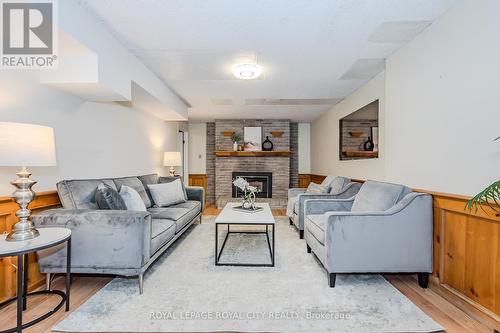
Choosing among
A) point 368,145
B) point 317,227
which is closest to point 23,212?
point 317,227

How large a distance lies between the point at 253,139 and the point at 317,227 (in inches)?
177

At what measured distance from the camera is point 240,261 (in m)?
2.90

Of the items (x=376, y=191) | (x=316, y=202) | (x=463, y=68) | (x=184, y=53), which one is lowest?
(x=316, y=202)

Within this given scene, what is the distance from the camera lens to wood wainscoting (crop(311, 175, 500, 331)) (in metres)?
1.79

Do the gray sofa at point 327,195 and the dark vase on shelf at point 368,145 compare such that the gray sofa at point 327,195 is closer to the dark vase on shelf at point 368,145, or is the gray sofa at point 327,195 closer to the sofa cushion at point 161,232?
the dark vase on shelf at point 368,145

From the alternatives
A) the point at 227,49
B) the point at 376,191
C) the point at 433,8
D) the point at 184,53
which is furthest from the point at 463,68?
the point at 184,53

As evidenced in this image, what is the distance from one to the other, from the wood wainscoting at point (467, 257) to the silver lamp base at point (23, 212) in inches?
122

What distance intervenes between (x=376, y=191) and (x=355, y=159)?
1599mm

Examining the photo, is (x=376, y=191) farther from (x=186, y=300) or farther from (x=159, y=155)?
(x=159, y=155)

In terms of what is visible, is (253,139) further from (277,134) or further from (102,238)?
(102,238)

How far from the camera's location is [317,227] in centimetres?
270

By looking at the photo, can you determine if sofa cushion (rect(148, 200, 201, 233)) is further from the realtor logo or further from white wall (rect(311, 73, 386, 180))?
white wall (rect(311, 73, 386, 180))

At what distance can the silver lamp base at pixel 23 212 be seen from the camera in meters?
1.75

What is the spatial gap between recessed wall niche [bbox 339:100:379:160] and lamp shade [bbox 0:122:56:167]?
3589mm
